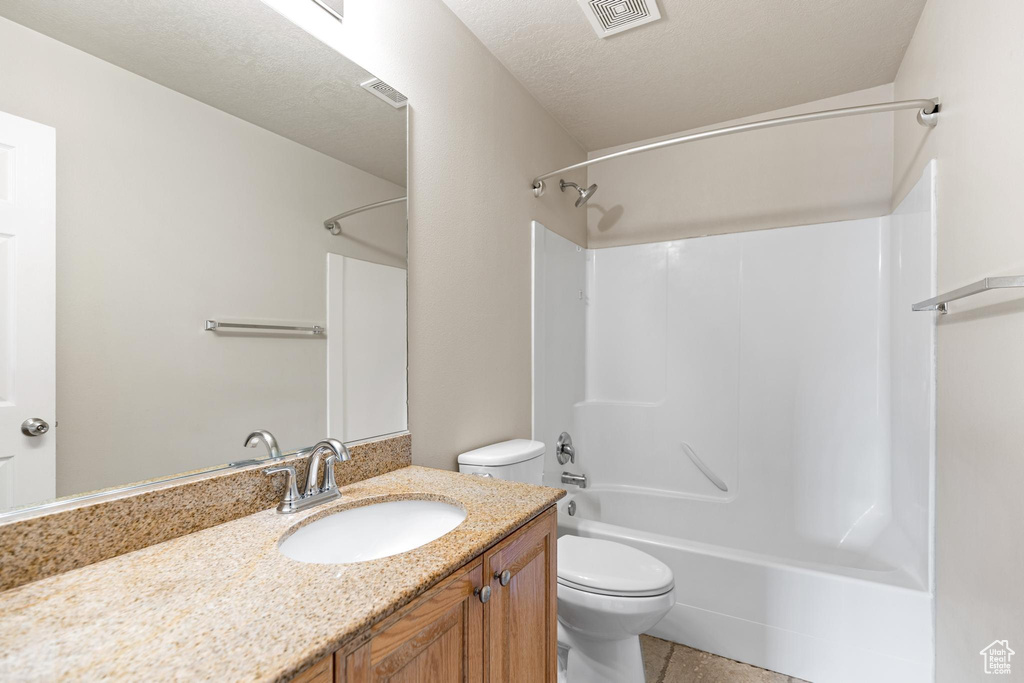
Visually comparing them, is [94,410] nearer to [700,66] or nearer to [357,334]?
[357,334]

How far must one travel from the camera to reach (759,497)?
8.02ft

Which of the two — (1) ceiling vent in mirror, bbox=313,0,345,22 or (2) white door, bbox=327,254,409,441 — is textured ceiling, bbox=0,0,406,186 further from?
(2) white door, bbox=327,254,409,441

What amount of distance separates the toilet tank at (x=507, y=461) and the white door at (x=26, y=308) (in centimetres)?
110

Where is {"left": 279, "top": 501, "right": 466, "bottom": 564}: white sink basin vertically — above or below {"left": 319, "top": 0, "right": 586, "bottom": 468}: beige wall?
below

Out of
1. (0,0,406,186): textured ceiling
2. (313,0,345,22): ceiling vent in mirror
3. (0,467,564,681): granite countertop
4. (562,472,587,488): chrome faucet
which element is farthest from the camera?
(562,472,587,488): chrome faucet

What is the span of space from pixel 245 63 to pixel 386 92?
16.9 inches

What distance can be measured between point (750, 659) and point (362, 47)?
2.51m

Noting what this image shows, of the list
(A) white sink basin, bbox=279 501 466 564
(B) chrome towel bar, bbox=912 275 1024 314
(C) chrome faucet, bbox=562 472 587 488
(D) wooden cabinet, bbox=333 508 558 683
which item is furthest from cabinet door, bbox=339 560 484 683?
(C) chrome faucet, bbox=562 472 587 488

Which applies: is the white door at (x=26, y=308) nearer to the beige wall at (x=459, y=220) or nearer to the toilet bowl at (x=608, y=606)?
the beige wall at (x=459, y=220)

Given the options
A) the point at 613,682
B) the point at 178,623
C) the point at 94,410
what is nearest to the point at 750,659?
the point at 613,682

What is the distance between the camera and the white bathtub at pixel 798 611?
1613mm

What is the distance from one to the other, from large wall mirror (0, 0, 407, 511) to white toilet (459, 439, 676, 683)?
0.62 meters

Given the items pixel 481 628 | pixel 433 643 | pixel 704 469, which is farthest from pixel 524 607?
pixel 704 469

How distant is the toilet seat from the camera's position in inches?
58.8
